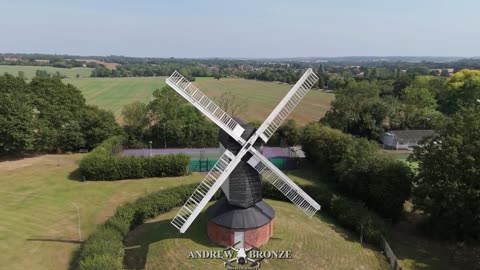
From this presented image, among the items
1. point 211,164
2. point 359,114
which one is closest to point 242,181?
point 211,164

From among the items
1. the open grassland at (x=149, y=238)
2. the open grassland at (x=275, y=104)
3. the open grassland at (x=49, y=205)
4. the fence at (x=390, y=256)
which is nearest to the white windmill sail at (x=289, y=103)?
the open grassland at (x=149, y=238)

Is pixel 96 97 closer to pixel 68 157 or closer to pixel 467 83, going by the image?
pixel 68 157

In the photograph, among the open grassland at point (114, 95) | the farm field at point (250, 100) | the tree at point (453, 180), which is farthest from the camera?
the open grassland at point (114, 95)

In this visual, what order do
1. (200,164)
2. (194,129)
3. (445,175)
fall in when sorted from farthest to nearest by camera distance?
(194,129) < (200,164) < (445,175)

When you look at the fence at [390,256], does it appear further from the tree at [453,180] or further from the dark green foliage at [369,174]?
the dark green foliage at [369,174]

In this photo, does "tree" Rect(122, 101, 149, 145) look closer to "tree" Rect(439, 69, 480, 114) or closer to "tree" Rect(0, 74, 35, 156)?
"tree" Rect(0, 74, 35, 156)

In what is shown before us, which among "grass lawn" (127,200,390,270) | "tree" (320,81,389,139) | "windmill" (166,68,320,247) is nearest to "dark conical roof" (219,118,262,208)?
"windmill" (166,68,320,247)

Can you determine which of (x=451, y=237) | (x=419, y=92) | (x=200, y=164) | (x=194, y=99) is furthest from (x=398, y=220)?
(x=419, y=92)
